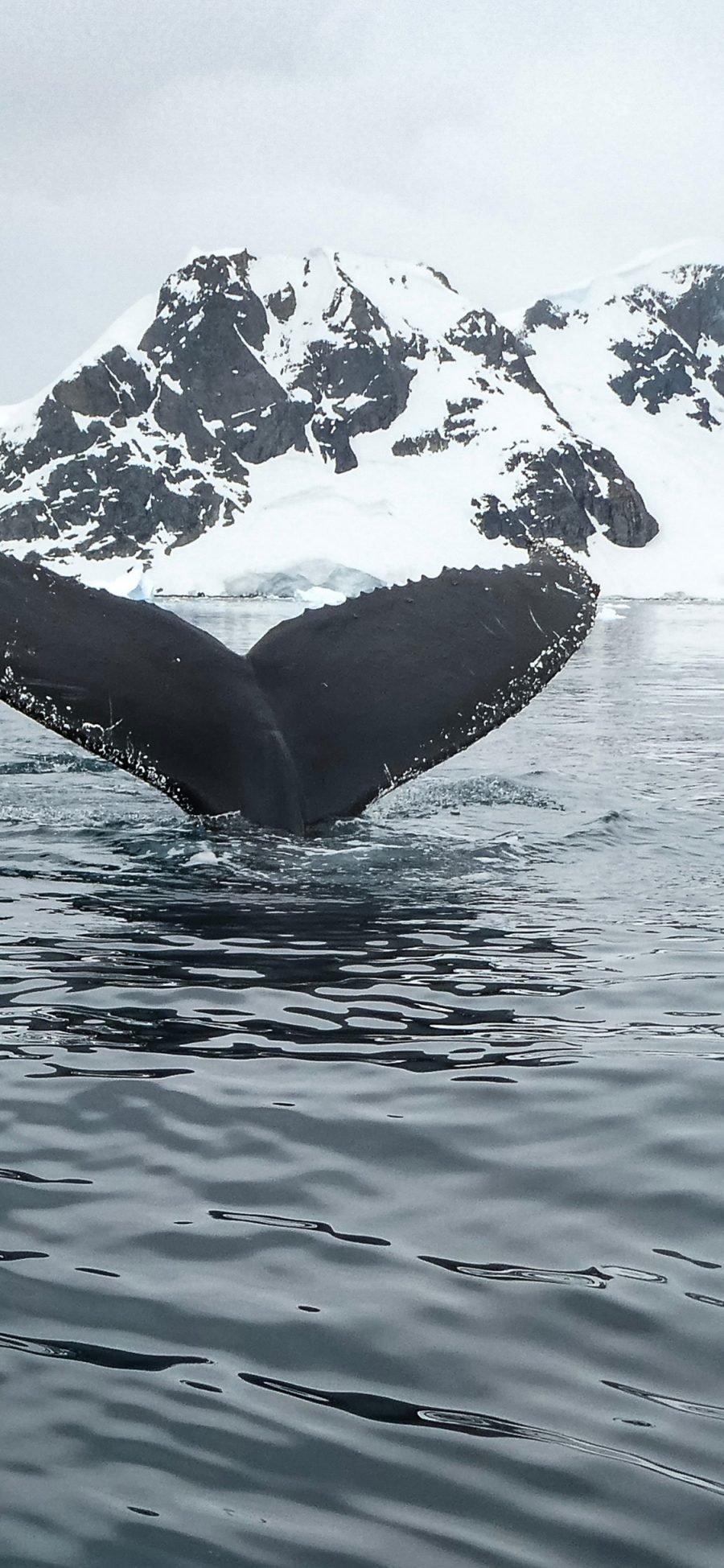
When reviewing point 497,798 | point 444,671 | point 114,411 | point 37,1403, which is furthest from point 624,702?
point 114,411

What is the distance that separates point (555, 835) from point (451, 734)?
6.90 feet

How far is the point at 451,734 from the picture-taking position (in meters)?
5.86

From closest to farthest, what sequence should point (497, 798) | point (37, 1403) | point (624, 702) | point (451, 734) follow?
1. point (37, 1403)
2. point (451, 734)
3. point (497, 798)
4. point (624, 702)

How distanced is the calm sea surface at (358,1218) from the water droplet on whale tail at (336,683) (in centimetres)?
51

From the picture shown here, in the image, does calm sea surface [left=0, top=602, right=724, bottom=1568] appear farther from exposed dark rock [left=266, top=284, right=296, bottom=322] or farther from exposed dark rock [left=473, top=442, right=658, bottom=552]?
exposed dark rock [left=266, top=284, right=296, bottom=322]

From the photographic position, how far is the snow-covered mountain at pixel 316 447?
6388 inches

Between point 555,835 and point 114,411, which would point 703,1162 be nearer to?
point 555,835

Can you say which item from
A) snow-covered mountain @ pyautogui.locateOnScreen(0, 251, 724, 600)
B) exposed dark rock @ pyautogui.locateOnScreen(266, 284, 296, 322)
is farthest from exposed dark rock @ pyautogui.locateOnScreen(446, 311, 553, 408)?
exposed dark rock @ pyautogui.locateOnScreen(266, 284, 296, 322)

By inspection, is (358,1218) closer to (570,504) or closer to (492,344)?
(570,504)

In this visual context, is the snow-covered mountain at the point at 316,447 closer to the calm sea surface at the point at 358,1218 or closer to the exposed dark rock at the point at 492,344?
the exposed dark rock at the point at 492,344

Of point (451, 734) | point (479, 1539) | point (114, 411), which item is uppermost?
point (114, 411)

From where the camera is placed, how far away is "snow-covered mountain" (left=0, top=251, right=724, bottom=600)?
532ft

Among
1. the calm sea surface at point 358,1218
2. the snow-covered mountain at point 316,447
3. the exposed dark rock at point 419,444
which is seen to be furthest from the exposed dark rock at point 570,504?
the calm sea surface at point 358,1218

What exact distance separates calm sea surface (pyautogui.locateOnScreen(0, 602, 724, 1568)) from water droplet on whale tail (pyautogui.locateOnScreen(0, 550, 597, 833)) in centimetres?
51
